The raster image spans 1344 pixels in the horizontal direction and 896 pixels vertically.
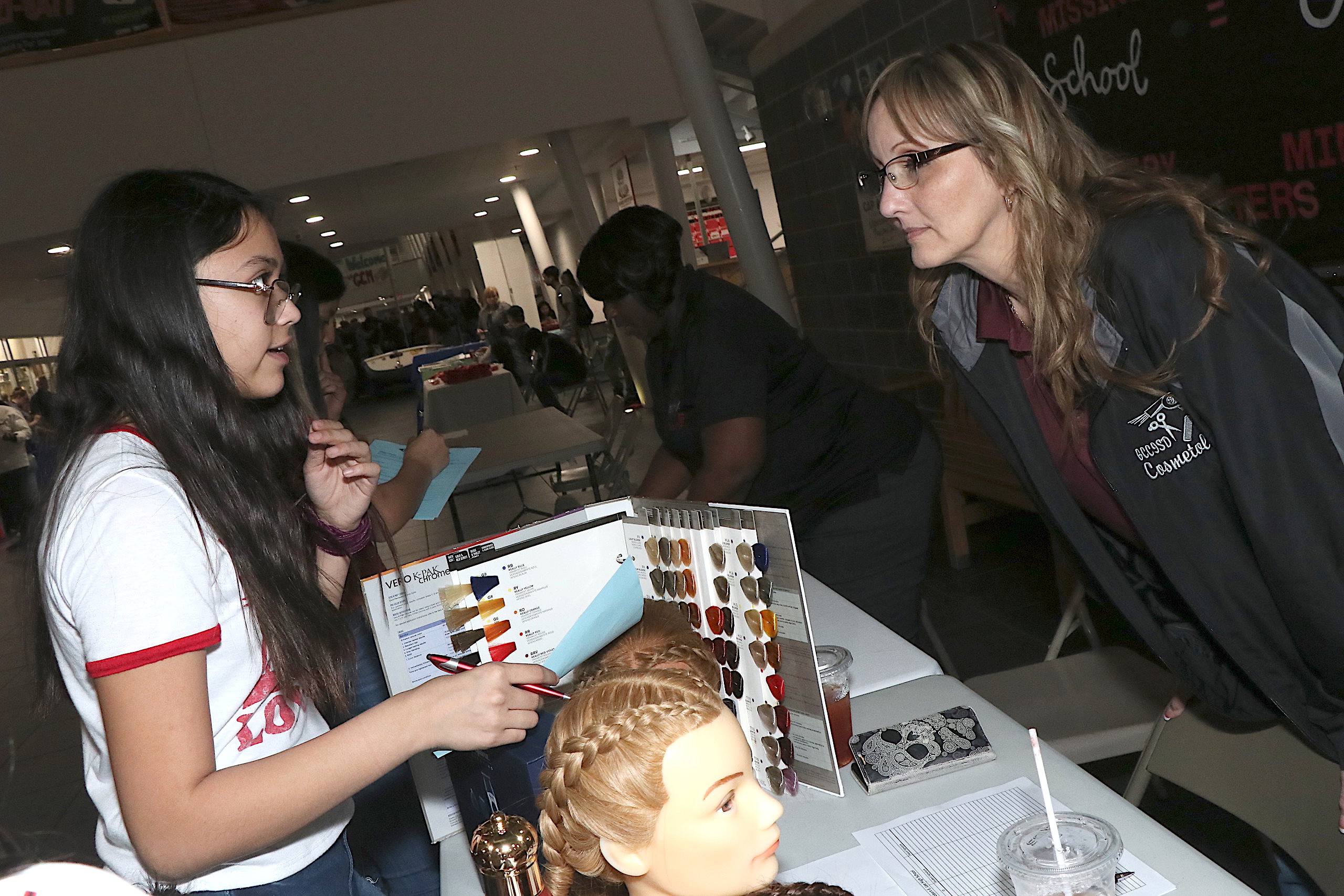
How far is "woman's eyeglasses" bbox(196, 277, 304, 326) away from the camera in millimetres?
1076

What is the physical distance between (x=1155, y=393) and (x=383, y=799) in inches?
57.8

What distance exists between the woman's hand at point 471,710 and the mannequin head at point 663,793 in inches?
7.3

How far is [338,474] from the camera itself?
1335 mm

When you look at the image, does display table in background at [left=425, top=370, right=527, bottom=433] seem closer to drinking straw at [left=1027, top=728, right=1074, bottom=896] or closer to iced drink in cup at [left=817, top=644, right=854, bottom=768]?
iced drink in cup at [left=817, top=644, right=854, bottom=768]

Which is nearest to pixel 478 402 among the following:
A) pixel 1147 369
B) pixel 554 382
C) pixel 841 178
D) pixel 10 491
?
pixel 554 382

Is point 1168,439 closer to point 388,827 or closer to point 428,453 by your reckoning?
point 428,453

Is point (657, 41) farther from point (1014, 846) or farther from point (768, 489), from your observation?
point (1014, 846)

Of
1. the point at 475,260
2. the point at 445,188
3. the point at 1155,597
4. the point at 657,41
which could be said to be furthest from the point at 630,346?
the point at 1155,597

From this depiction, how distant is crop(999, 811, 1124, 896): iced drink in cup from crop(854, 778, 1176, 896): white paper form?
114 mm

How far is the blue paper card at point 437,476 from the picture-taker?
143 centimetres

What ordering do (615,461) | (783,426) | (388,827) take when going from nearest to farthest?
(388,827), (783,426), (615,461)

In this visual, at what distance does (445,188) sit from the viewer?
5.42 metres

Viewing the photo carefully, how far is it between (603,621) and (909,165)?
0.80 m

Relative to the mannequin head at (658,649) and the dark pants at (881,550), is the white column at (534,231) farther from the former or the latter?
the mannequin head at (658,649)
